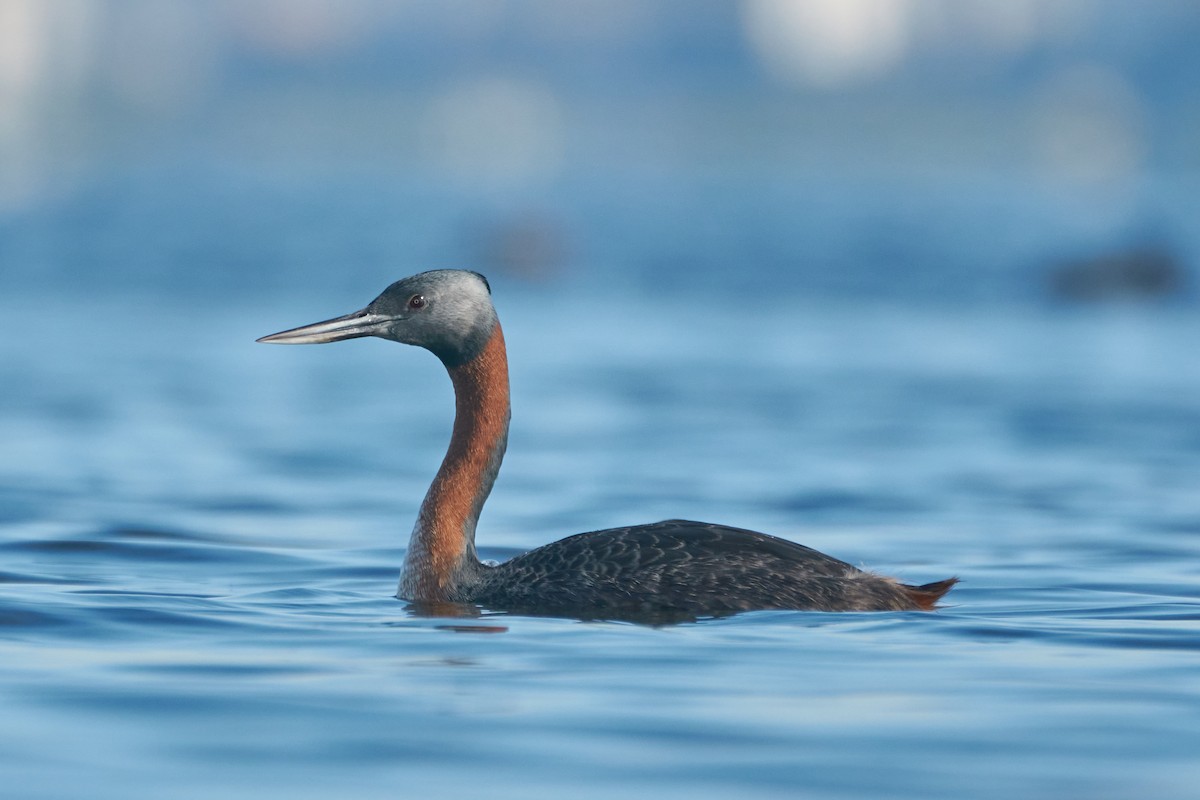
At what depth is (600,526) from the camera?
13375mm

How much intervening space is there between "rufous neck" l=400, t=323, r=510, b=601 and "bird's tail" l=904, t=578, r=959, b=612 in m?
1.93

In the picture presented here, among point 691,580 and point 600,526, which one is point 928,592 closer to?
point 691,580

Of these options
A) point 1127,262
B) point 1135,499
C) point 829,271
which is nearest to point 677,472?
point 1135,499

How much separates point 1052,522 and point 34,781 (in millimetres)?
7798

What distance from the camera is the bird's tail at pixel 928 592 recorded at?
373 inches

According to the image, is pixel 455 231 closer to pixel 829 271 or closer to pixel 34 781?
pixel 829 271

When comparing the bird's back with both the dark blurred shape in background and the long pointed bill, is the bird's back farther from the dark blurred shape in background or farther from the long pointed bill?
the dark blurred shape in background

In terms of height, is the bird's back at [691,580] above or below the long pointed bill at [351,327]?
below

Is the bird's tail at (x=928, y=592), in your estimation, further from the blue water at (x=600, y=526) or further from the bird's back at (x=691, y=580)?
the blue water at (x=600, y=526)

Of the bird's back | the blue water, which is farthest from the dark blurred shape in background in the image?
the bird's back

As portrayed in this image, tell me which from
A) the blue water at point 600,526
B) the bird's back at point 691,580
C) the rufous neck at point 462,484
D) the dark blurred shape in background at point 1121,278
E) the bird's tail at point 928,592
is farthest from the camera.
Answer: the dark blurred shape in background at point 1121,278

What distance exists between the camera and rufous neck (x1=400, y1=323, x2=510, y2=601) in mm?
10102

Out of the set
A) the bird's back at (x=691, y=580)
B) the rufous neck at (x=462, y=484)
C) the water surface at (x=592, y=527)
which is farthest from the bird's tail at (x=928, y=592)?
the rufous neck at (x=462, y=484)

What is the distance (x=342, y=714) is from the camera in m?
7.53
